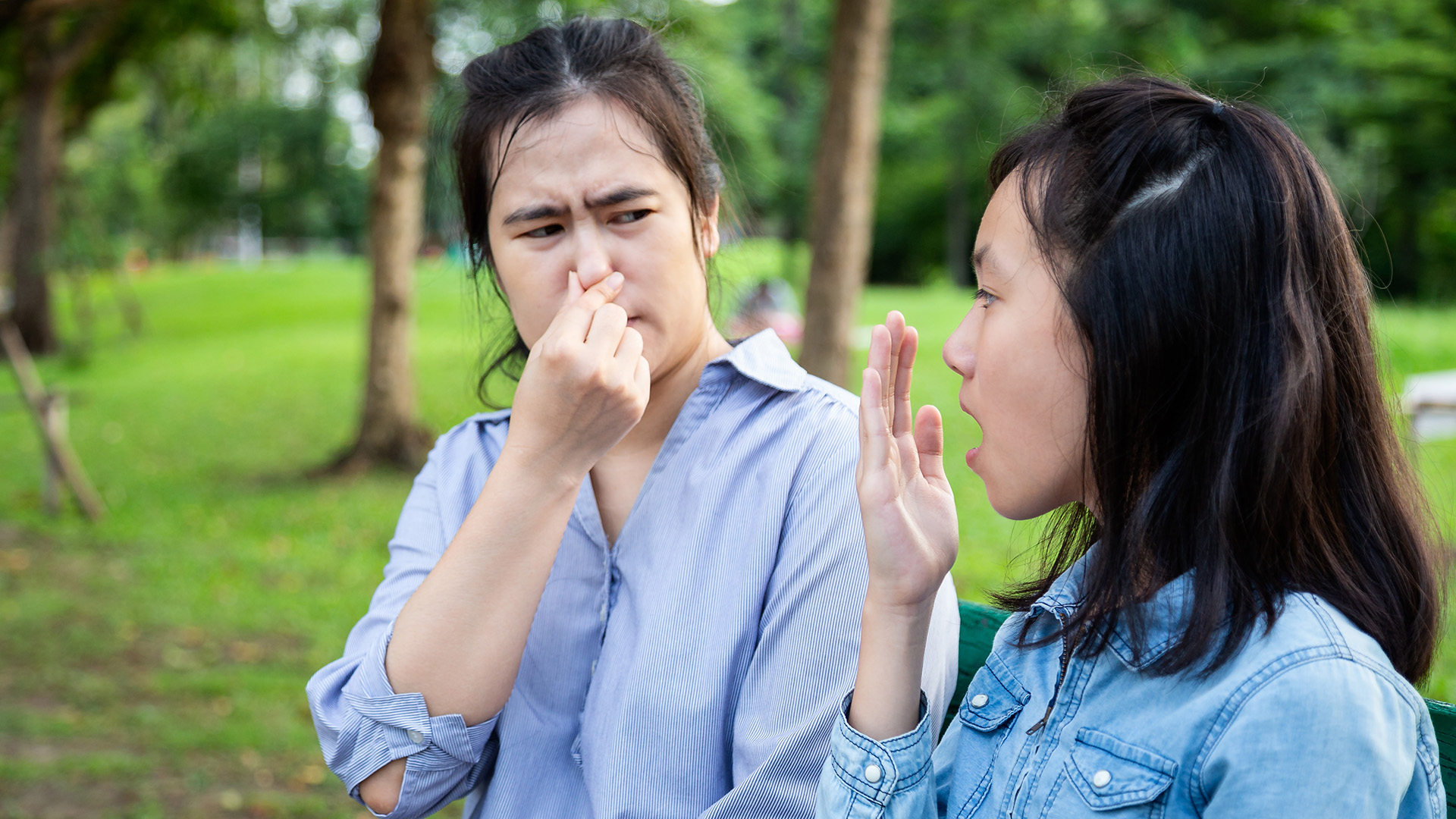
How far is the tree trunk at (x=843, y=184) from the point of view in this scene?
645cm

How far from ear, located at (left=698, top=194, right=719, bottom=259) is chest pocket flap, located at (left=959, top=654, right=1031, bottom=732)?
893 mm

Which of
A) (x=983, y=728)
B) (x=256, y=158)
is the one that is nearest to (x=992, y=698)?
(x=983, y=728)

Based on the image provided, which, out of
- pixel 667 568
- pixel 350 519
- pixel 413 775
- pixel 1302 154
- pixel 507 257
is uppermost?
pixel 1302 154

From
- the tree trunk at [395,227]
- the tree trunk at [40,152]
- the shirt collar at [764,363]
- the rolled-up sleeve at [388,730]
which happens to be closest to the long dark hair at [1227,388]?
the shirt collar at [764,363]

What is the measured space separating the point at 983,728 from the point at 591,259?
91 cm

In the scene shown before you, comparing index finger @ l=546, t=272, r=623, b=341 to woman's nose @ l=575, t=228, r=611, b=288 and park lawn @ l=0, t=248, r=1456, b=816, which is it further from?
park lawn @ l=0, t=248, r=1456, b=816

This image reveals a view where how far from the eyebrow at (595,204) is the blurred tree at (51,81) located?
1541 centimetres

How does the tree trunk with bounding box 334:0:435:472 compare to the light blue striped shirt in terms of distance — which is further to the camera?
the tree trunk with bounding box 334:0:435:472

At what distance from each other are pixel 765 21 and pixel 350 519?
2738 centimetres

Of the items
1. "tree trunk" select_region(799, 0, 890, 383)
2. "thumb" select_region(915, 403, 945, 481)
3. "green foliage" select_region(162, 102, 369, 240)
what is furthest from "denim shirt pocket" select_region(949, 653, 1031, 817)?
"green foliage" select_region(162, 102, 369, 240)

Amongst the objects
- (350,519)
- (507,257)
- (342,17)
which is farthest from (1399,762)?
(342,17)

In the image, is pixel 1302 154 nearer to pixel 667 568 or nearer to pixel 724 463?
pixel 724 463

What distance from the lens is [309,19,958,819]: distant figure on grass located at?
161 centimetres

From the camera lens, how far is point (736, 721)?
5.33 feet
